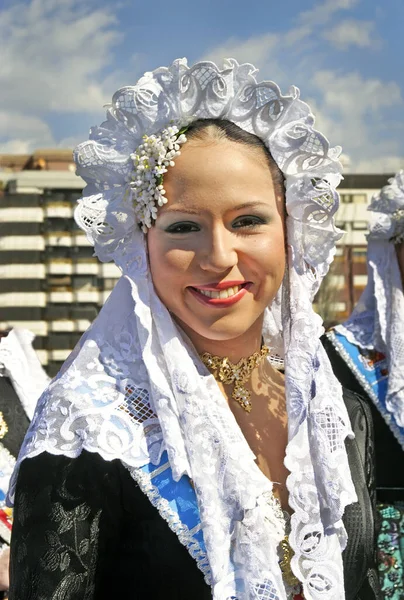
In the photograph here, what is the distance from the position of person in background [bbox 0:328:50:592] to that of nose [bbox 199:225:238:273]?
51.5 inches

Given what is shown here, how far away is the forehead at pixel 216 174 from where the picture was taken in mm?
1601

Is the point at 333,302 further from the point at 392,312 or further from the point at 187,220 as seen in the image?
the point at 187,220

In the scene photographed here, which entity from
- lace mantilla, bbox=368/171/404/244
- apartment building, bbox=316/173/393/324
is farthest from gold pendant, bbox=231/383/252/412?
apartment building, bbox=316/173/393/324

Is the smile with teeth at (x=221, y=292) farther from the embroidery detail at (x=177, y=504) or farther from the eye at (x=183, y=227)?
the embroidery detail at (x=177, y=504)

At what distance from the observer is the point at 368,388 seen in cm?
290

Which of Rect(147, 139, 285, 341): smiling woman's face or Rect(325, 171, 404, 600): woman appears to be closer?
Rect(147, 139, 285, 341): smiling woman's face

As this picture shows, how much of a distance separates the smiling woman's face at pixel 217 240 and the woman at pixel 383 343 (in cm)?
121

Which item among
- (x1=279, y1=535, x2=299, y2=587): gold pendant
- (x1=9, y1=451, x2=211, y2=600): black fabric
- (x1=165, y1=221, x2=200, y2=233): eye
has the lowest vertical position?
(x1=279, y1=535, x2=299, y2=587): gold pendant

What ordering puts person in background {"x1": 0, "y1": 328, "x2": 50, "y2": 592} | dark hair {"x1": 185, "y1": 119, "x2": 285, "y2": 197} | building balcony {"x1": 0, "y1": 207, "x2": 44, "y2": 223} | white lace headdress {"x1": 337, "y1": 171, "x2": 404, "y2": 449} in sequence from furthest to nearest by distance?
1. building balcony {"x1": 0, "y1": 207, "x2": 44, "y2": 223}
2. white lace headdress {"x1": 337, "y1": 171, "x2": 404, "y2": 449}
3. person in background {"x1": 0, "y1": 328, "x2": 50, "y2": 592}
4. dark hair {"x1": 185, "y1": 119, "x2": 285, "y2": 197}

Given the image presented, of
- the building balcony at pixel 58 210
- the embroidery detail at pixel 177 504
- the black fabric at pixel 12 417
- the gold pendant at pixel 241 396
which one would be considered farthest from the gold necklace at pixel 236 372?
the building balcony at pixel 58 210

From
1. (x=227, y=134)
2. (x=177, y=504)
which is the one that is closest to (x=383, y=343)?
(x=227, y=134)

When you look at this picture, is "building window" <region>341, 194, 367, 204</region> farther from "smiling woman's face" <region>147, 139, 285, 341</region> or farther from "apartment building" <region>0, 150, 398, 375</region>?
"smiling woman's face" <region>147, 139, 285, 341</region>

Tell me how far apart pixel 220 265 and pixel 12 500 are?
0.60 meters

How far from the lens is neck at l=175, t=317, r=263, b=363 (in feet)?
5.69
